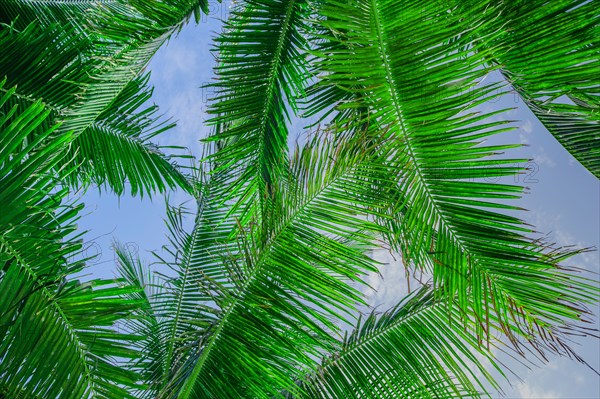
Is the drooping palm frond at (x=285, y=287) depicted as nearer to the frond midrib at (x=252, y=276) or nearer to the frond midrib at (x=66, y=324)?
the frond midrib at (x=252, y=276)

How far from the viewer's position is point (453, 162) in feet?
7.88

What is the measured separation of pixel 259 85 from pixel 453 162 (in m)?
1.85

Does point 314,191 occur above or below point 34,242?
above

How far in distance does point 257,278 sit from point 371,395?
0.93 metres

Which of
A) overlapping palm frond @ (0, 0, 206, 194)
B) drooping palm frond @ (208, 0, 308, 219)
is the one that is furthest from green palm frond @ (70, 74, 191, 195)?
drooping palm frond @ (208, 0, 308, 219)

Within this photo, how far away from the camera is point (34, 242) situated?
80.9 inches

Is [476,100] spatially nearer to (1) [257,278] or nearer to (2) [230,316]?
(1) [257,278]

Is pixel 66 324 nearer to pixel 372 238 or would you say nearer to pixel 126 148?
pixel 372 238

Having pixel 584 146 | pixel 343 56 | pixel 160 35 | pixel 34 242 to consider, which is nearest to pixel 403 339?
pixel 584 146

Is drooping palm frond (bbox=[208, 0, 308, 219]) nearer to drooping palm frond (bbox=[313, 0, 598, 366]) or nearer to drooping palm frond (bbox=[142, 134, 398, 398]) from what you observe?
drooping palm frond (bbox=[142, 134, 398, 398])

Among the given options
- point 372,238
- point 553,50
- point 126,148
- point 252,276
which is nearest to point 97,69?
point 126,148

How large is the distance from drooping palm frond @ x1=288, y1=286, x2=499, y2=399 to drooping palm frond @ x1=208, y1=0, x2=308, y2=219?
113 centimetres

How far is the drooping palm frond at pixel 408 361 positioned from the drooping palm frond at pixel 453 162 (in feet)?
1.36

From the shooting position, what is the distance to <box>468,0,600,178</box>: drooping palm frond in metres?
2.44
